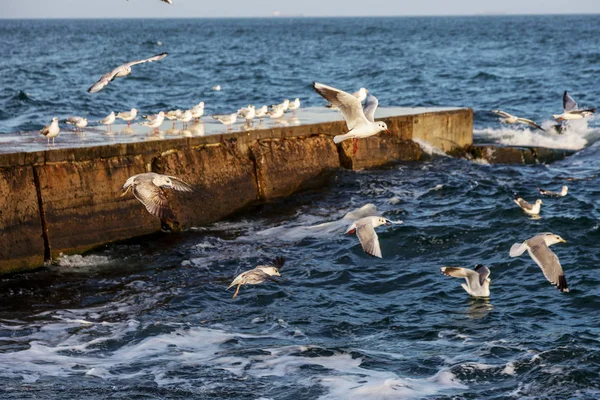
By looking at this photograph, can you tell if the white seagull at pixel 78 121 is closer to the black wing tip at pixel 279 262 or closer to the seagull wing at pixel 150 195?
the seagull wing at pixel 150 195

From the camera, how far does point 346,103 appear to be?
1057 centimetres

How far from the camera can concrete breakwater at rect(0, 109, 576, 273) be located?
1091 centimetres

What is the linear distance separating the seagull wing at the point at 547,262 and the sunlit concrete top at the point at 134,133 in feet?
17.7

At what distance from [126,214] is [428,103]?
18.2 m

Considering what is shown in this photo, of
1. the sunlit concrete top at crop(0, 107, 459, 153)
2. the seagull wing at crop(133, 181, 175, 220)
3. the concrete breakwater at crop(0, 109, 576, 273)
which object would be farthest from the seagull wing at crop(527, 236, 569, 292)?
the sunlit concrete top at crop(0, 107, 459, 153)

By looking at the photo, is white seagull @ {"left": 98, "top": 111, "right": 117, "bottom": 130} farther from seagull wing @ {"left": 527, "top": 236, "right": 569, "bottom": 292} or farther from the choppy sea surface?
seagull wing @ {"left": 527, "top": 236, "right": 569, "bottom": 292}

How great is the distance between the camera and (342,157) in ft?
51.2

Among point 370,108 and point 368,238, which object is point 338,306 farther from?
point 370,108

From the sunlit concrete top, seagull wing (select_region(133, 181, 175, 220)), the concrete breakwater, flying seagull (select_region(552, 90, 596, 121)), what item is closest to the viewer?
seagull wing (select_region(133, 181, 175, 220))

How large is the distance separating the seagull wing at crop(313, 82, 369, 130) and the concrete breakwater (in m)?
2.87

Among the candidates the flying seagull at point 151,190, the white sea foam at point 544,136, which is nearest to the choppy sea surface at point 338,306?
the flying seagull at point 151,190

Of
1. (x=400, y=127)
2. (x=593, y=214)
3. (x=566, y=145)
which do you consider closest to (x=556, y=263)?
(x=593, y=214)

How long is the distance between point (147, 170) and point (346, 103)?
10.6ft

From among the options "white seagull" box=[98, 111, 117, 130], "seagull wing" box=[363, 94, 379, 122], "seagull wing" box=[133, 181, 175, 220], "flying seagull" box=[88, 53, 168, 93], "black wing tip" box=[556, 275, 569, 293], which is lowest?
"black wing tip" box=[556, 275, 569, 293]
